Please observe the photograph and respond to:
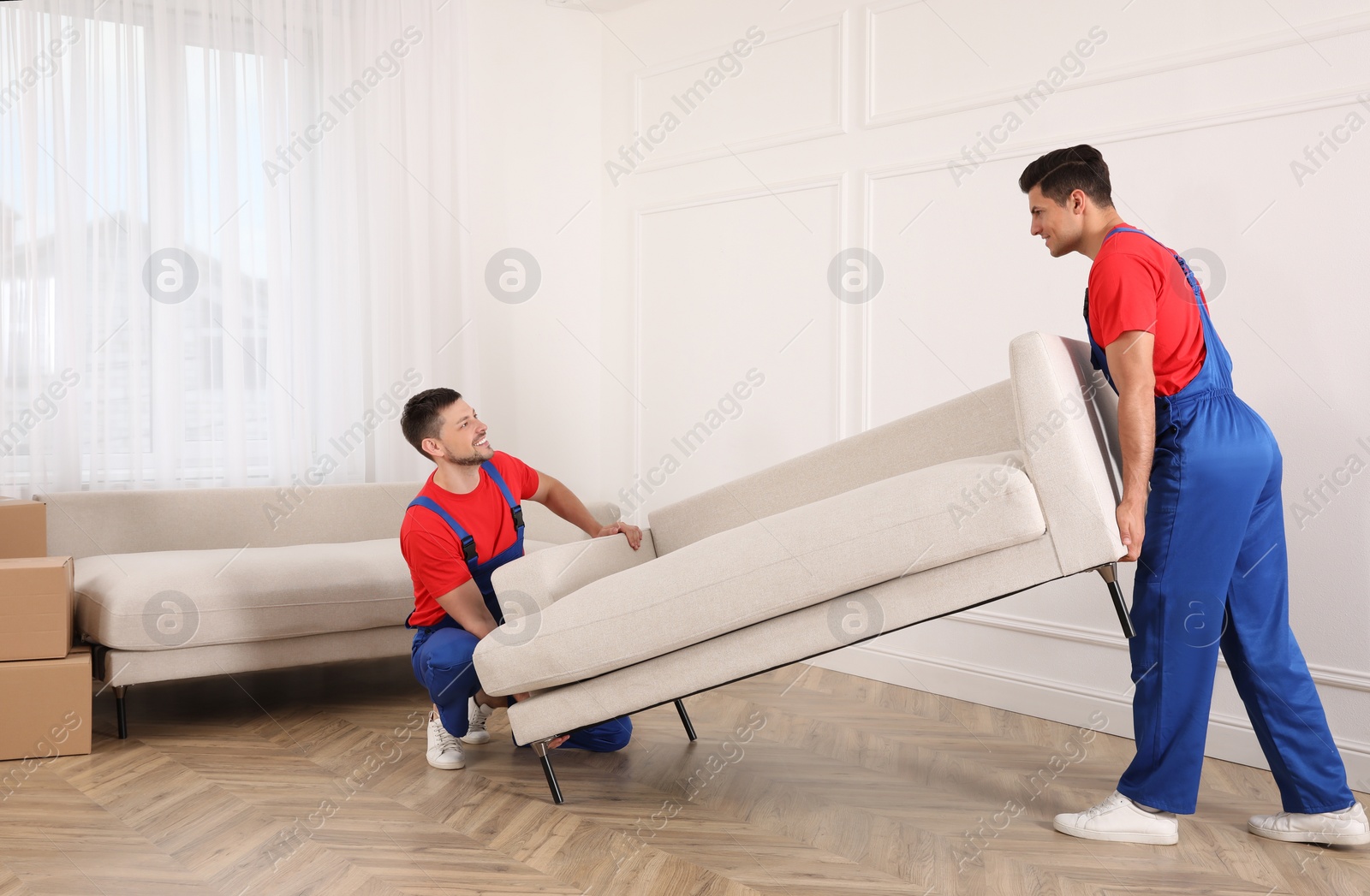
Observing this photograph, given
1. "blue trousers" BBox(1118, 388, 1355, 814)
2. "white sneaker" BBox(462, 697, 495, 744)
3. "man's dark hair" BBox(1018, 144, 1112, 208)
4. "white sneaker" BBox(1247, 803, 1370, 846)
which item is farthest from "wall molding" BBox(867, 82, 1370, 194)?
"white sneaker" BBox(462, 697, 495, 744)

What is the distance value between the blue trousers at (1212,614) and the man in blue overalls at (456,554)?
1.26m

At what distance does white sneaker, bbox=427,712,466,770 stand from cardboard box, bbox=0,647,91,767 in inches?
36.7

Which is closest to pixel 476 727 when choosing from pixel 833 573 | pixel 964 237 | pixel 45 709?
pixel 45 709

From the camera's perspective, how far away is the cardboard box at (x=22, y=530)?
325 cm

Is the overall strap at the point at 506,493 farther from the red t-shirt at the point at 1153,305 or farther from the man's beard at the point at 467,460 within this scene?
the red t-shirt at the point at 1153,305

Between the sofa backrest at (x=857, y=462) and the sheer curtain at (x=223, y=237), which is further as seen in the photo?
the sheer curtain at (x=223, y=237)

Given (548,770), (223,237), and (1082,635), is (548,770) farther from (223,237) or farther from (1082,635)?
(223,237)

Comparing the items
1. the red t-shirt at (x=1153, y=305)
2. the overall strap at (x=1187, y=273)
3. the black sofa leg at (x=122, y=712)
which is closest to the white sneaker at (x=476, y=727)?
the black sofa leg at (x=122, y=712)

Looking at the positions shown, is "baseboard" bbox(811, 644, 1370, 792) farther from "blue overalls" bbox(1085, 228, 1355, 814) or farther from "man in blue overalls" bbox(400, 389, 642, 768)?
"man in blue overalls" bbox(400, 389, 642, 768)

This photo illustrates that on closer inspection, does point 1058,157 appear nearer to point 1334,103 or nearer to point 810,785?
point 1334,103

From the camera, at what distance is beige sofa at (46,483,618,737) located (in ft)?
9.90

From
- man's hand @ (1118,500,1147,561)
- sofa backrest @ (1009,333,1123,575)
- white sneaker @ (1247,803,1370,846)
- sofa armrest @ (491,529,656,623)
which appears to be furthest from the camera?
sofa armrest @ (491,529,656,623)

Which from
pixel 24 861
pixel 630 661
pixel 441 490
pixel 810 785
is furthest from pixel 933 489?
pixel 24 861

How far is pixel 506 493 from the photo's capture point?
291 centimetres
